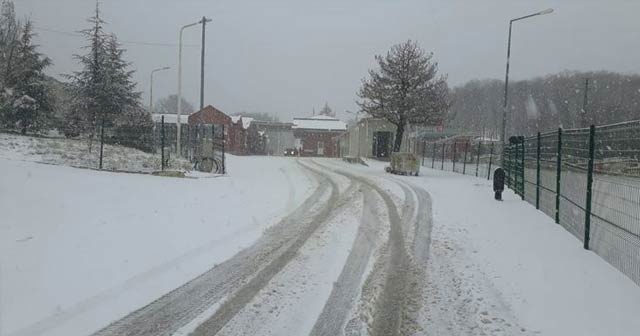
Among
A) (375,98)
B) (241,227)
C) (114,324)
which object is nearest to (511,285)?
(114,324)

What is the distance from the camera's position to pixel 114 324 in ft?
14.7

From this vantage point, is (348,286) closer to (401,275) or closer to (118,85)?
(401,275)

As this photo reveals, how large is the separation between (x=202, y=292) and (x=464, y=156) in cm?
2249

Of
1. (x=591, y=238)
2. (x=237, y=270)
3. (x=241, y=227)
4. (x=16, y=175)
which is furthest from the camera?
(x=16, y=175)

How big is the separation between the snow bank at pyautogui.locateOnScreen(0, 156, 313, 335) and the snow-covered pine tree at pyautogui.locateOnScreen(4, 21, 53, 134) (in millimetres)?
19559

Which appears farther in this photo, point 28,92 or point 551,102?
point 551,102

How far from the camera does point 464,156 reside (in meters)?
25.9

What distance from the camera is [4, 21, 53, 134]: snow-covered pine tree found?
29.2 metres

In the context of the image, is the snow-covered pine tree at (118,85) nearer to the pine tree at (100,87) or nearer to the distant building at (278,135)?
the pine tree at (100,87)

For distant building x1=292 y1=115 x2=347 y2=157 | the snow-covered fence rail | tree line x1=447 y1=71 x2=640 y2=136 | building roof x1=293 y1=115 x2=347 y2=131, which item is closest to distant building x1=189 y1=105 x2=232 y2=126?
distant building x1=292 y1=115 x2=347 y2=157

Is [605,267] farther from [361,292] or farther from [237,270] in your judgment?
[237,270]

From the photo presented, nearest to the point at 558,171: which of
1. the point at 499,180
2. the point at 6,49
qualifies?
the point at 499,180

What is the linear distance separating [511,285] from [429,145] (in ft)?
104

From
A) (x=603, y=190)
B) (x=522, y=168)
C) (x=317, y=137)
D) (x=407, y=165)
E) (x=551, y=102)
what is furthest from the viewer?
(x=317, y=137)
